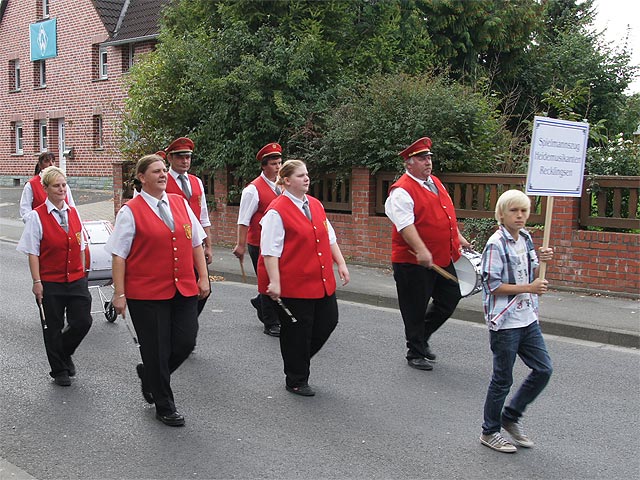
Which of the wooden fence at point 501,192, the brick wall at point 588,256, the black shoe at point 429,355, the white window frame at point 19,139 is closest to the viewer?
the black shoe at point 429,355

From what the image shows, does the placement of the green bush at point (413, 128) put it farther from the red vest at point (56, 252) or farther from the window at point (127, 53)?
the window at point (127, 53)

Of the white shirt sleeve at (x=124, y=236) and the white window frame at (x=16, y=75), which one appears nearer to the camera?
the white shirt sleeve at (x=124, y=236)

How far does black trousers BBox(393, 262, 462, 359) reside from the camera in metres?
7.00

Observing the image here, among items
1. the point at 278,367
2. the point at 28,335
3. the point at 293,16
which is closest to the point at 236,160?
the point at 293,16

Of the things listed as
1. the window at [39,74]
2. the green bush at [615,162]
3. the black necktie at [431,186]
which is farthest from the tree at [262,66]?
the window at [39,74]

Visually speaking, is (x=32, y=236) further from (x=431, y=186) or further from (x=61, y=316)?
(x=431, y=186)

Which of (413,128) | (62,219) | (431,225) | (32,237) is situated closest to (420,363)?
(431,225)

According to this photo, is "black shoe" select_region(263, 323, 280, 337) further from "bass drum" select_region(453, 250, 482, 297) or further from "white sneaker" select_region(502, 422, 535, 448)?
"white sneaker" select_region(502, 422, 535, 448)

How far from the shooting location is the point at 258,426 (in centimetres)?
555

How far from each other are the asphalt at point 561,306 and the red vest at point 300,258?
2.69 metres

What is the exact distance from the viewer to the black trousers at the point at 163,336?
5398mm

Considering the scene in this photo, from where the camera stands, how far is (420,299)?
7.01 m

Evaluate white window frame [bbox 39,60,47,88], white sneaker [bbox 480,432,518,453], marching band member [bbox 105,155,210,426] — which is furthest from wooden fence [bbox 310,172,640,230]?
white window frame [bbox 39,60,47,88]

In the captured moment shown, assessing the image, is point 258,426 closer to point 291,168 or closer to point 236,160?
point 291,168
